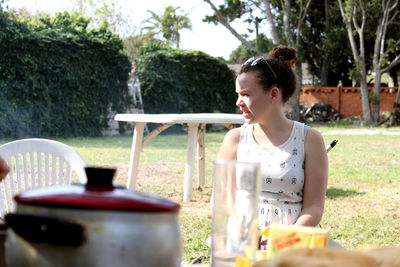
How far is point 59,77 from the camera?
12.8 m

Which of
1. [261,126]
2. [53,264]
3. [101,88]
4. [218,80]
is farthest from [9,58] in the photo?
[53,264]

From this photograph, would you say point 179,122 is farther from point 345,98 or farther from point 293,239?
point 345,98

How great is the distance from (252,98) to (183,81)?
14.2m

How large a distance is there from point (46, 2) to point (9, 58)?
21.8m

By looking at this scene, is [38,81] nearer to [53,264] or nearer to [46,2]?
[53,264]

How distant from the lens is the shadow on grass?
5.72 m

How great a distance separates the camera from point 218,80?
17.2 m

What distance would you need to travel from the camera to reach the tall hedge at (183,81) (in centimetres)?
1541

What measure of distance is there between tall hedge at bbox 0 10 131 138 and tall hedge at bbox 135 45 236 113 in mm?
888

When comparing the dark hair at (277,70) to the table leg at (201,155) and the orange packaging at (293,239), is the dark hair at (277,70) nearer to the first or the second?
the orange packaging at (293,239)

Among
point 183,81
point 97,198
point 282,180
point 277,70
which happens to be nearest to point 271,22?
point 183,81

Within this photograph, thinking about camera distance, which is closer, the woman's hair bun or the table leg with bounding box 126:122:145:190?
the woman's hair bun

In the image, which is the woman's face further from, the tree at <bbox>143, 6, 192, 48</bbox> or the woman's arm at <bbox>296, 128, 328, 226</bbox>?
the tree at <bbox>143, 6, 192, 48</bbox>

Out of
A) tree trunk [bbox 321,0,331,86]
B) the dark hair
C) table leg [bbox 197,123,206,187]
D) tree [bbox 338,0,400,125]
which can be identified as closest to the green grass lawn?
table leg [bbox 197,123,206,187]
